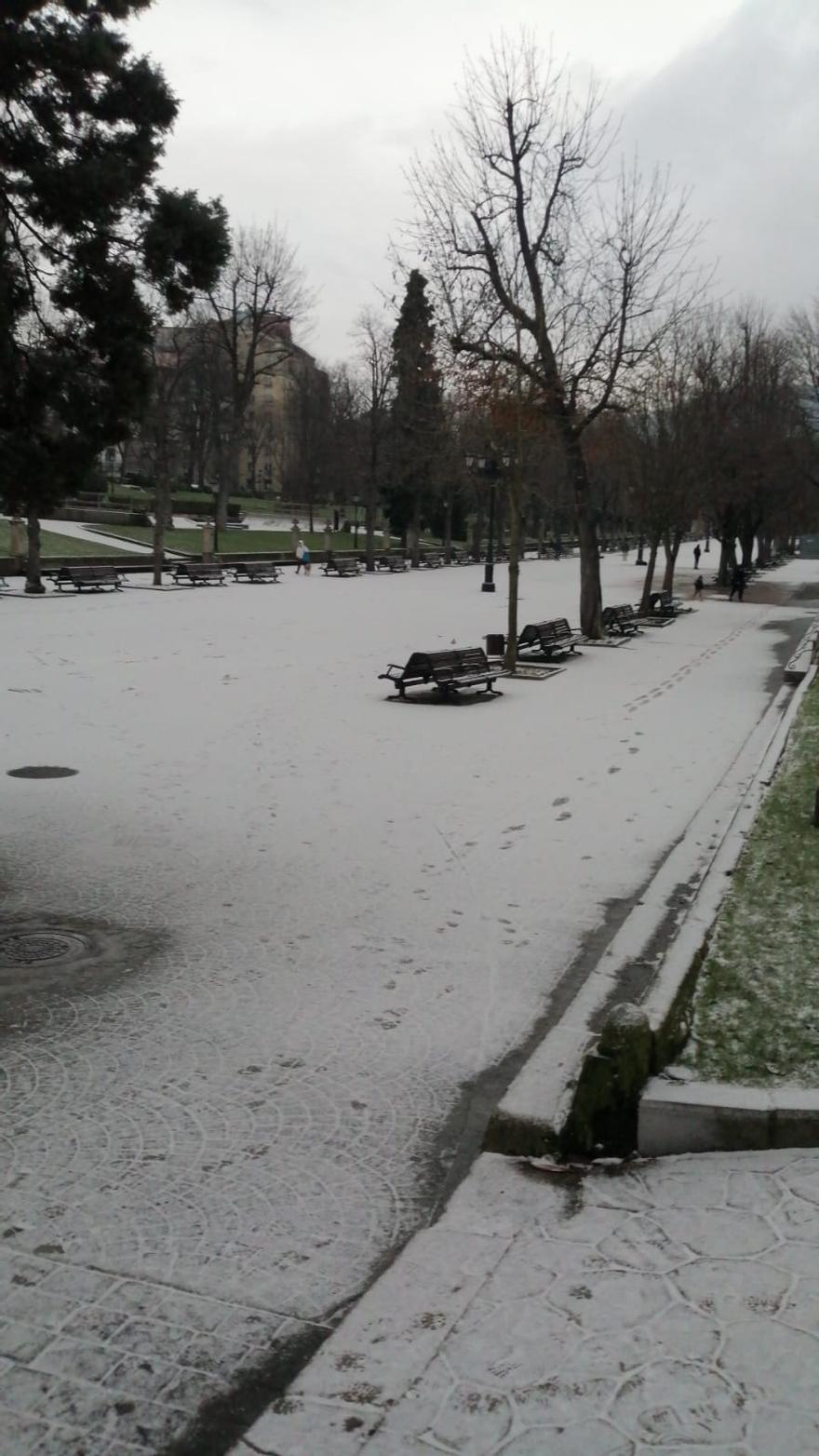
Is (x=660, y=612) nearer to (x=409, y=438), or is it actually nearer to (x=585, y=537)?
(x=585, y=537)

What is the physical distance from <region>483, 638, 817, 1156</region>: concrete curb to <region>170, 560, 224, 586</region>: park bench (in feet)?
101

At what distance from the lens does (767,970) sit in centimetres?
625

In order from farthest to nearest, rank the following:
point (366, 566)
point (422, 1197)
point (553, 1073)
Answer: point (366, 566)
point (553, 1073)
point (422, 1197)

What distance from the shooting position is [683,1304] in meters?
3.66

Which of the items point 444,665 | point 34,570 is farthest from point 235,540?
point 444,665

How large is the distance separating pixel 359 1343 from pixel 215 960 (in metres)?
3.49

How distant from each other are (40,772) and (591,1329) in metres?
8.97

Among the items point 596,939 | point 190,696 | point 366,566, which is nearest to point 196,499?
point 366,566

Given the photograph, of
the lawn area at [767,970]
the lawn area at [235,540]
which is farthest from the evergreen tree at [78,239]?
the lawn area at [235,540]

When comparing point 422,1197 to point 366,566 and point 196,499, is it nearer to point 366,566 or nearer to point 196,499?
point 366,566

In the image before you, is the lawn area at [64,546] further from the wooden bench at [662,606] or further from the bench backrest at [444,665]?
the bench backrest at [444,665]

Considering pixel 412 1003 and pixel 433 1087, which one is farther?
pixel 412 1003

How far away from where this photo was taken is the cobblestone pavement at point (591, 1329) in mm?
3145

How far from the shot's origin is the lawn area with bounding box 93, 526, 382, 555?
174 ft
